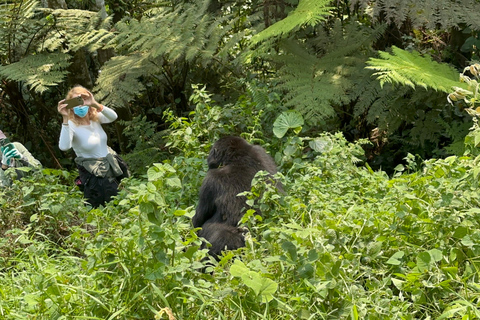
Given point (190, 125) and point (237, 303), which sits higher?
point (237, 303)

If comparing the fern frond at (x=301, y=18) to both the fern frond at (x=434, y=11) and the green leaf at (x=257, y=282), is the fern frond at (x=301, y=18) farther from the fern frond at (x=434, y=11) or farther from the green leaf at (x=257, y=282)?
the green leaf at (x=257, y=282)

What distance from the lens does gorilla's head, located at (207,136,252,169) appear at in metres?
4.11

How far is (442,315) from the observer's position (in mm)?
2561

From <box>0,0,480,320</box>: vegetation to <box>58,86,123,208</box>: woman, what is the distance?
0.41m

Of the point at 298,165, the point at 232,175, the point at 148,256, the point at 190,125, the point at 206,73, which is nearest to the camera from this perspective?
the point at 148,256

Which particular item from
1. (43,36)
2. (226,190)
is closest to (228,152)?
(226,190)

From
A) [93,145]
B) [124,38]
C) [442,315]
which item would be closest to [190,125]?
[93,145]

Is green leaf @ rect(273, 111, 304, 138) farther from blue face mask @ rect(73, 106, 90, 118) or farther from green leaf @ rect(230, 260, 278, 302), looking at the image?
Result: green leaf @ rect(230, 260, 278, 302)

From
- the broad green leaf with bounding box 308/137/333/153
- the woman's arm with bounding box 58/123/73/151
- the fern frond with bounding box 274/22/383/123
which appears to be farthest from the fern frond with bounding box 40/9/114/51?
the broad green leaf with bounding box 308/137/333/153

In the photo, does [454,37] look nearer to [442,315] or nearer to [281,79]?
[281,79]

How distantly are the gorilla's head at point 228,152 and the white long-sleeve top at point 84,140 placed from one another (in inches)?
80.0

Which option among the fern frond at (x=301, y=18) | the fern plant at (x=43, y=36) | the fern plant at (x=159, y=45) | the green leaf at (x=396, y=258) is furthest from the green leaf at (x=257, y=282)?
the fern plant at (x=43, y=36)

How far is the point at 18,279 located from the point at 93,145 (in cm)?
240

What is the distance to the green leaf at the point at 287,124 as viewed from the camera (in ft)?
15.9
